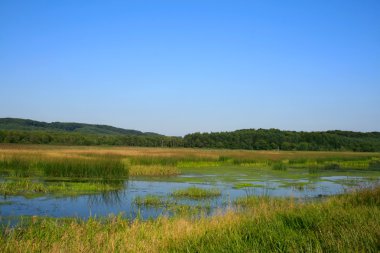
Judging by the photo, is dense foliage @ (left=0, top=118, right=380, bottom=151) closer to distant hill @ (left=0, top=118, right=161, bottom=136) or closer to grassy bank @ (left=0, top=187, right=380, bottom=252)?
distant hill @ (left=0, top=118, right=161, bottom=136)

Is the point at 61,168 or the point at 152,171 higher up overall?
the point at 61,168

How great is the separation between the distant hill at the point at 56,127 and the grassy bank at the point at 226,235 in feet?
416

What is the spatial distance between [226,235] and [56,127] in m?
159

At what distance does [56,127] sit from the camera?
155375 millimetres

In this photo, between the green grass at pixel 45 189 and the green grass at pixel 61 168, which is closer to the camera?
the green grass at pixel 45 189

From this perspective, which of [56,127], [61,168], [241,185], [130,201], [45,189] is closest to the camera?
[130,201]

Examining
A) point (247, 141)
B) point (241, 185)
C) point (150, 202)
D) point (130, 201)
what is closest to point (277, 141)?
point (247, 141)

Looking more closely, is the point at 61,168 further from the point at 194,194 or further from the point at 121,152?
the point at 121,152

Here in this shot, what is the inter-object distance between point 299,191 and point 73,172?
38.0 feet

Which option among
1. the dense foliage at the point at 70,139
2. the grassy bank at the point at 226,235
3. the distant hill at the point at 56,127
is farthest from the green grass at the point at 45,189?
the distant hill at the point at 56,127

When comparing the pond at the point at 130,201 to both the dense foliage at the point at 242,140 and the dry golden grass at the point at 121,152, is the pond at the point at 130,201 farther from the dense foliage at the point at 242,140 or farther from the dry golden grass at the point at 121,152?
the dense foliage at the point at 242,140

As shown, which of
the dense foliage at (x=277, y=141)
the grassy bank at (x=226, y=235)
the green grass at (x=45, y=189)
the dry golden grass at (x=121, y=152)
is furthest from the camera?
the dense foliage at (x=277, y=141)

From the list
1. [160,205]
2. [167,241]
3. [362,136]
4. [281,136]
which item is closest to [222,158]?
[160,205]

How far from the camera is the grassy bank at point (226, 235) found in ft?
19.3
